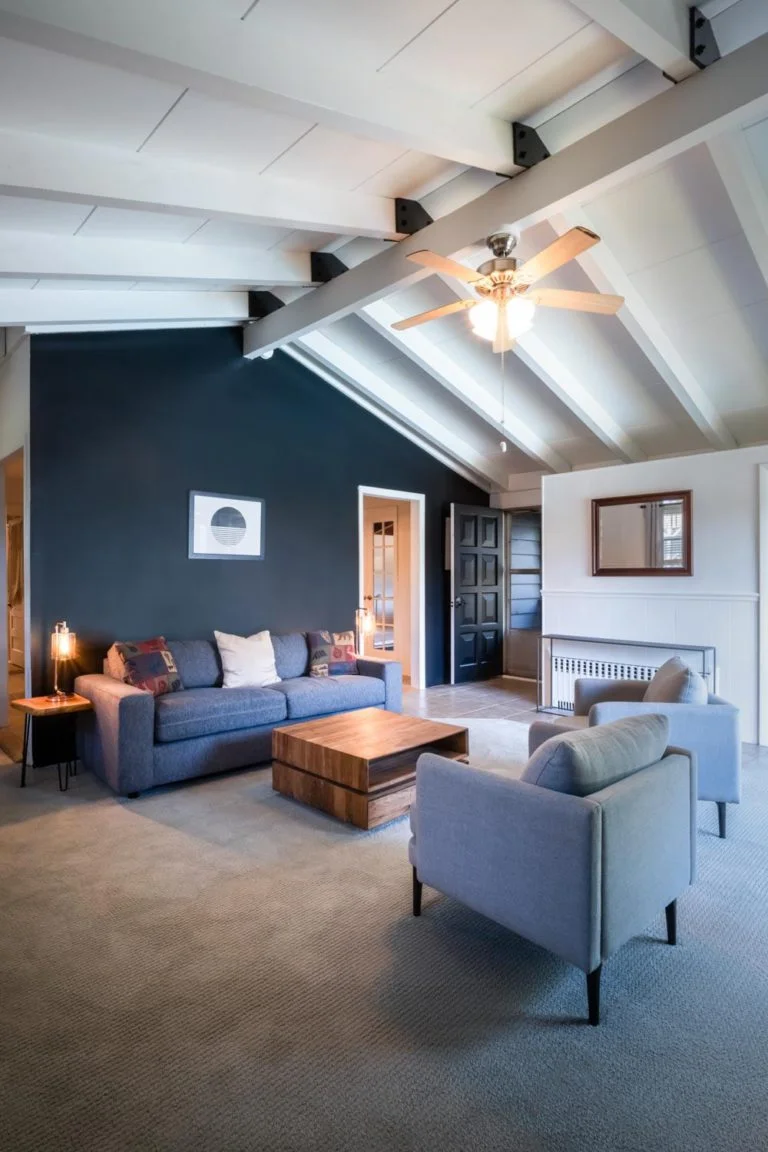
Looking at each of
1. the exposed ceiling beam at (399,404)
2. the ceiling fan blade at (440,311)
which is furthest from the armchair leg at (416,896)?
the exposed ceiling beam at (399,404)

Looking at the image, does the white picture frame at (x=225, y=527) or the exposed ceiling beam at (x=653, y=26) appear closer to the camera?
the exposed ceiling beam at (x=653, y=26)

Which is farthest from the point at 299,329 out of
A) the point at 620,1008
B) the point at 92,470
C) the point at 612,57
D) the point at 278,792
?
the point at 620,1008

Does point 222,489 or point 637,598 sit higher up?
point 222,489

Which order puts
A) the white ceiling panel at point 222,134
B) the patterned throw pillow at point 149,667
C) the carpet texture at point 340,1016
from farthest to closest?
the patterned throw pillow at point 149,667 → the white ceiling panel at point 222,134 → the carpet texture at point 340,1016

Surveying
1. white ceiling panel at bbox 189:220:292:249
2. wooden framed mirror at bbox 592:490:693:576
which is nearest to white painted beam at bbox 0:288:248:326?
white ceiling panel at bbox 189:220:292:249

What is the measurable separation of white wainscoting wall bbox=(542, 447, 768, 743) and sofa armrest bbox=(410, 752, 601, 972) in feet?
12.1

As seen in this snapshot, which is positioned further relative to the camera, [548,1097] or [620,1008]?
[620,1008]

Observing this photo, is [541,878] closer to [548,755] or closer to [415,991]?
[548,755]

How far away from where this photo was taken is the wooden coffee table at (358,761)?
308 centimetres

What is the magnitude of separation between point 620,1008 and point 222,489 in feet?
14.4

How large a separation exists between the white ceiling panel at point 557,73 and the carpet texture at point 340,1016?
3.39m

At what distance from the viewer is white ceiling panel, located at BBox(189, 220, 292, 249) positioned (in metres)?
3.62

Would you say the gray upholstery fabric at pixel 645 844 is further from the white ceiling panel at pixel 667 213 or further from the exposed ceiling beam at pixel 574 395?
the exposed ceiling beam at pixel 574 395

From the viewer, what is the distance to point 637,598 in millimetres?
5477
